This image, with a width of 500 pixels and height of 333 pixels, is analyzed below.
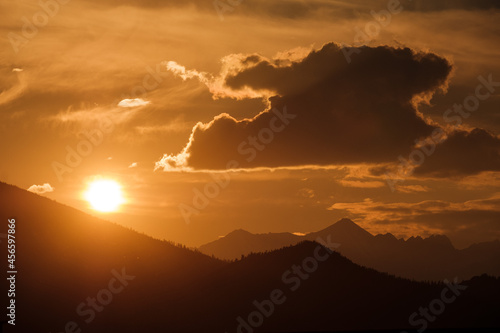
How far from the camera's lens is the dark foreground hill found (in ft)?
412

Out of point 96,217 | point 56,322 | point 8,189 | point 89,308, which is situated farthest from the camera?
point 96,217

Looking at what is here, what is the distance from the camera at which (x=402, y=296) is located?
182m

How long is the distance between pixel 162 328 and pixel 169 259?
1254 inches

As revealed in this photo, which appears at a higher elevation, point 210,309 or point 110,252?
point 110,252

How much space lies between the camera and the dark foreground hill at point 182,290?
412 feet

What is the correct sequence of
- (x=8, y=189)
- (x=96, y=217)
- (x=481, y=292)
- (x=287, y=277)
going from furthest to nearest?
(x=481, y=292)
(x=287, y=277)
(x=96, y=217)
(x=8, y=189)

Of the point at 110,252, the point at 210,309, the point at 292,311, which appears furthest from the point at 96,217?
the point at 292,311

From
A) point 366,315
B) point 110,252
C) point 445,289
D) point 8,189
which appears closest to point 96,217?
point 110,252

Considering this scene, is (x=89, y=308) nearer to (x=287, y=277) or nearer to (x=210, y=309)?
(x=210, y=309)

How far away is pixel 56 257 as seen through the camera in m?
132

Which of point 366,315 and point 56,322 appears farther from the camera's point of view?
point 366,315

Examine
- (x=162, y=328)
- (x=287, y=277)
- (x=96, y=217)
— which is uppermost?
Result: (x=96, y=217)

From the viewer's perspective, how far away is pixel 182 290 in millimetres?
150875

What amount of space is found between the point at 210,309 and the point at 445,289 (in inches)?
3052
